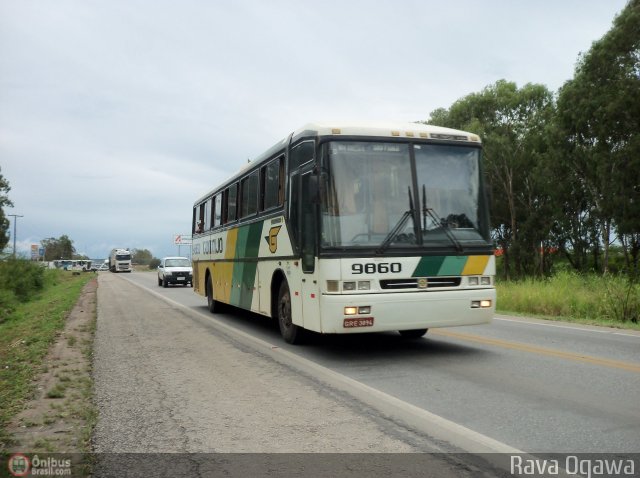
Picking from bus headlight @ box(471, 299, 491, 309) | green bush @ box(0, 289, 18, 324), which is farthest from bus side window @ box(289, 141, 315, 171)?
green bush @ box(0, 289, 18, 324)

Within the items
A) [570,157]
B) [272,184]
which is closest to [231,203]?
[272,184]

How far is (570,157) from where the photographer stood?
123ft

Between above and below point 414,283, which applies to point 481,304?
below

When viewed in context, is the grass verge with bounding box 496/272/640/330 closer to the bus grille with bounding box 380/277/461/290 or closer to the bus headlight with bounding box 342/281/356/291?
the bus grille with bounding box 380/277/461/290

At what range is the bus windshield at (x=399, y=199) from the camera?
7.97m

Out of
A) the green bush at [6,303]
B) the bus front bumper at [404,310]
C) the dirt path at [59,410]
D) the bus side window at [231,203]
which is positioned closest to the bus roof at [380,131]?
the bus front bumper at [404,310]

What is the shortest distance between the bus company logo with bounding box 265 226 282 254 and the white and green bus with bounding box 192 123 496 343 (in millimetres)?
697

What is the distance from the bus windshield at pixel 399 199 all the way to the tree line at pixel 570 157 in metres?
19.9

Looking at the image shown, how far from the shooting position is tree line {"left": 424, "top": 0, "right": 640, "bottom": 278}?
108 ft

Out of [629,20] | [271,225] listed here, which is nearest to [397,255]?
[271,225]

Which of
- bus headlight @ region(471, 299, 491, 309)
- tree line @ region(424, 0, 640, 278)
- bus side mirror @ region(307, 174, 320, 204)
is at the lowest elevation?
bus headlight @ region(471, 299, 491, 309)

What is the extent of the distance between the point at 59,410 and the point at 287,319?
4.62 m

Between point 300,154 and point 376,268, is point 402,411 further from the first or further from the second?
point 300,154

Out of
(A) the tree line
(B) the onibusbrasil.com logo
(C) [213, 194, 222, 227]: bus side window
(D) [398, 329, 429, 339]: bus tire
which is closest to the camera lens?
(B) the onibusbrasil.com logo
